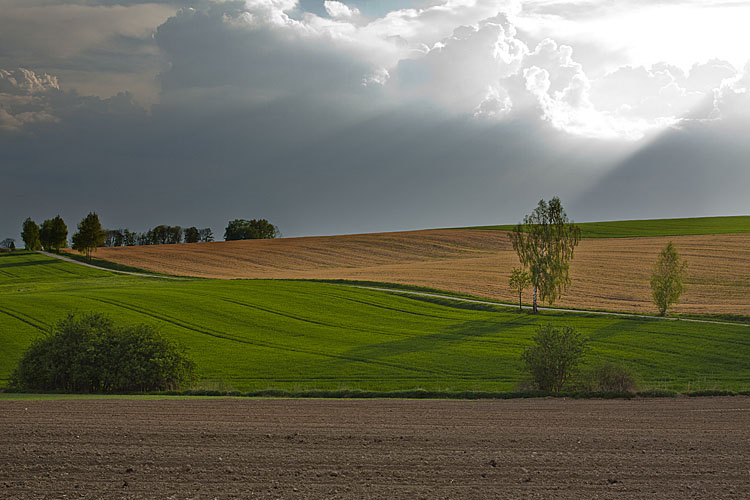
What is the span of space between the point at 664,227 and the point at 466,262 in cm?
5925

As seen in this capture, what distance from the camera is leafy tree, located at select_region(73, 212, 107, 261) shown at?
89.7 meters

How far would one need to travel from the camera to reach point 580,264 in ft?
251

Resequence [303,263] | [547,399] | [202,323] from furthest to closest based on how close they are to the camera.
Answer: [303,263] < [202,323] < [547,399]

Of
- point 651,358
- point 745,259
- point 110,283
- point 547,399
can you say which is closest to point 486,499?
point 547,399

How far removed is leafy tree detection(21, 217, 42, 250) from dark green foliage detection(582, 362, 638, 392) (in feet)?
336

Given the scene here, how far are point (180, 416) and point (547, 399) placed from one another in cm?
1382

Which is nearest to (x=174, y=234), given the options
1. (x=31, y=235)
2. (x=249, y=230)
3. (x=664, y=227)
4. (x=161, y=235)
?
(x=161, y=235)

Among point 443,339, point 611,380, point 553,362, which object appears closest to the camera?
point 611,380

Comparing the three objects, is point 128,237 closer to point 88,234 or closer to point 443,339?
point 88,234

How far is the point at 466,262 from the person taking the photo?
83000 millimetres

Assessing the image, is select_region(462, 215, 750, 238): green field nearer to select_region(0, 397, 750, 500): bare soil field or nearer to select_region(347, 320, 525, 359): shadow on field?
select_region(347, 320, 525, 359): shadow on field

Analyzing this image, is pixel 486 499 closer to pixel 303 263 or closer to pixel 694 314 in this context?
pixel 694 314

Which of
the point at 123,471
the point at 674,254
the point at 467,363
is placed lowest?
the point at 467,363

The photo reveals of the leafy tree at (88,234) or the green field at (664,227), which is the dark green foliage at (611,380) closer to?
the leafy tree at (88,234)
